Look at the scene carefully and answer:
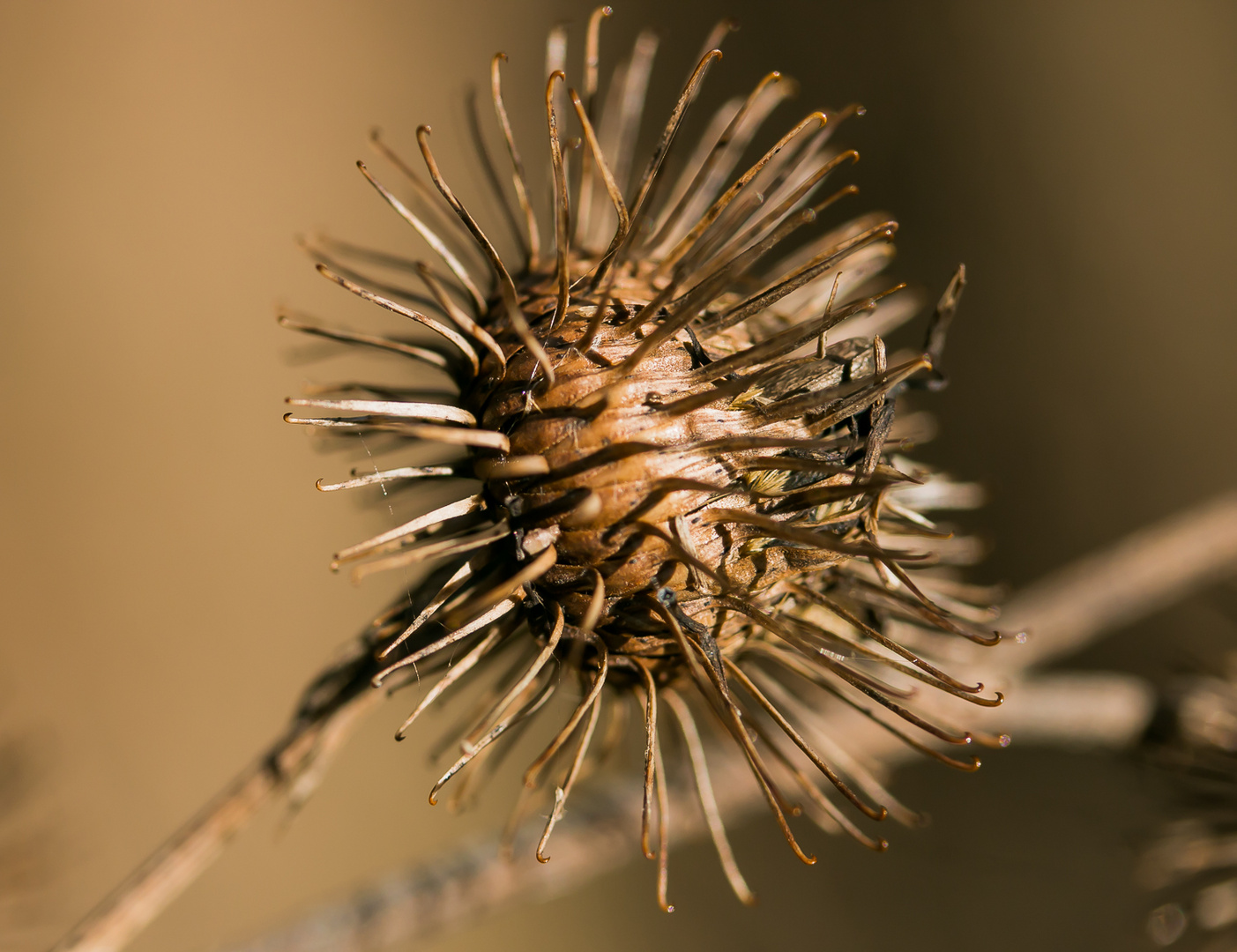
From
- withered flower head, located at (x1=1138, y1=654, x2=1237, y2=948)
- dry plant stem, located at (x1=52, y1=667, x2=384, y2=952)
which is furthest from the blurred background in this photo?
dry plant stem, located at (x1=52, y1=667, x2=384, y2=952)

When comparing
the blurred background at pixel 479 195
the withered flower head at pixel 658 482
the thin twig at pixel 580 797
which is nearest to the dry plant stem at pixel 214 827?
the thin twig at pixel 580 797

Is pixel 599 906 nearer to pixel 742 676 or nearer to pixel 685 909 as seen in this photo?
pixel 685 909

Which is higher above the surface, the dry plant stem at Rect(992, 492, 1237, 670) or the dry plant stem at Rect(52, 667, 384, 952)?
the dry plant stem at Rect(52, 667, 384, 952)

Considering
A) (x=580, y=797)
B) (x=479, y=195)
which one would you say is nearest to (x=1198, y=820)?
(x=580, y=797)

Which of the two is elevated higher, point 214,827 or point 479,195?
point 479,195

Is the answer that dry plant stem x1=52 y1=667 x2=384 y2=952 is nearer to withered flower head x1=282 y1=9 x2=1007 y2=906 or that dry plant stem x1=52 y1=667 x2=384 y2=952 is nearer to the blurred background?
withered flower head x1=282 y1=9 x2=1007 y2=906

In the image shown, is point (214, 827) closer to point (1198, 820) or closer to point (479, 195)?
point (1198, 820)

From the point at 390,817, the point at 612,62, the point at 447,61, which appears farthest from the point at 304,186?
the point at 390,817

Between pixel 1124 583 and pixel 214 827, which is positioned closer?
pixel 214 827

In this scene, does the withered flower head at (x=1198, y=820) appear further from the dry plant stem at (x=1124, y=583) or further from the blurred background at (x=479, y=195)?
the blurred background at (x=479, y=195)
